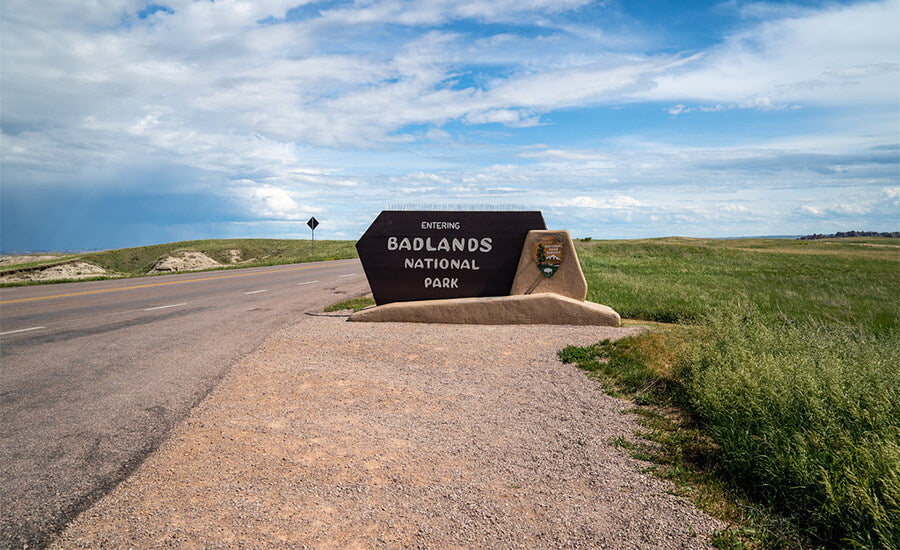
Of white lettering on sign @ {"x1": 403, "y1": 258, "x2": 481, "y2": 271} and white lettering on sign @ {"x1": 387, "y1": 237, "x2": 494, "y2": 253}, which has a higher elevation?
white lettering on sign @ {"x1": 387, "y1": 237, "x2": 494, "y2": 253}

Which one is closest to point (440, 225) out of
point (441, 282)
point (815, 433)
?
point (441, 282)

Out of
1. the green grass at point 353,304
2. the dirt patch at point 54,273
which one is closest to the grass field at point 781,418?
the green grass at point 353,304

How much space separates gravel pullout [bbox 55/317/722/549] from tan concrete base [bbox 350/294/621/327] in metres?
3.06

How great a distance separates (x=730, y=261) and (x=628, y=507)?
3339 centimetres

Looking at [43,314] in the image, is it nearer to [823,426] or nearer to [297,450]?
[297,450]

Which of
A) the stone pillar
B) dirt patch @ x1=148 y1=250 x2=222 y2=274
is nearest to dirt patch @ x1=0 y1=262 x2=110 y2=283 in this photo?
dirt patch @ x1=148 y1=250 x2=222 y2=274

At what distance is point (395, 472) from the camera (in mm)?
3861

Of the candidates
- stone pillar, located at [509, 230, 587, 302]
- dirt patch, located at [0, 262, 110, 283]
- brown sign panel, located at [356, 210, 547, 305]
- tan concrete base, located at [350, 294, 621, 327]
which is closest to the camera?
tan concrete base, located at [350, 294, 621, 327]

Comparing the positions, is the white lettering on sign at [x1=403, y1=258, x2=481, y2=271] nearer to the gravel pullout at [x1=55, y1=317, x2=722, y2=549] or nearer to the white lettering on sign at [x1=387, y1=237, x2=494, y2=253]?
the white lettering on sign at [x1=387, y1=237, x2=494, y2=253]

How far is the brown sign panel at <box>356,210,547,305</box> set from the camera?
10.3 metres

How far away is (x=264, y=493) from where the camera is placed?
139 inches

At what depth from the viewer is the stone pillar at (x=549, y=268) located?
9.94 metres

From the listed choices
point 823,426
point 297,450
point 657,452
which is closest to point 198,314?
point 297,450

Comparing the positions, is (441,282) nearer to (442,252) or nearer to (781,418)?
(442,252)
